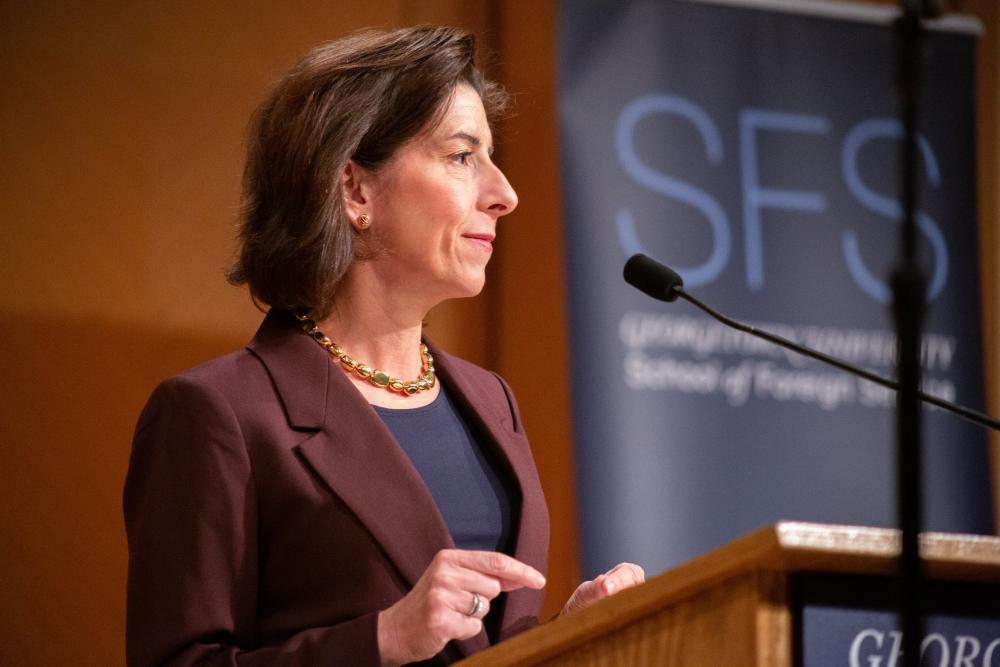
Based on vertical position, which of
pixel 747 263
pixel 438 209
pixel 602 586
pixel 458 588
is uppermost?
pixel 438 209

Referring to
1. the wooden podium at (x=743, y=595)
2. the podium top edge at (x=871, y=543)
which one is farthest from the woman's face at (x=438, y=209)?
the podium top edge at (x=871, y=543)

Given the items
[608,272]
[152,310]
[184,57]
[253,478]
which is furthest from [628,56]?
[253,478]

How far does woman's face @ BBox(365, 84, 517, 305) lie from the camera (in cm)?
203

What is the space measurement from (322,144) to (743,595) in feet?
3.71

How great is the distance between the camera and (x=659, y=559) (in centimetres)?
321

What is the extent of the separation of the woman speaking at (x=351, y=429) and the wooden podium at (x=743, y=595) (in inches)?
8.5

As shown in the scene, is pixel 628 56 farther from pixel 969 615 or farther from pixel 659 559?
pixel 969 615

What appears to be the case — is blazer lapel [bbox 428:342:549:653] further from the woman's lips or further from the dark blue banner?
the dark blue banner

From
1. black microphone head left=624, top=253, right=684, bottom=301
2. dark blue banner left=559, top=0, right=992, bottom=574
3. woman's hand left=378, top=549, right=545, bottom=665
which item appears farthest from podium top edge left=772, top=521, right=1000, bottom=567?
dark blue banner left=559, top=0, right=992, bottom=574

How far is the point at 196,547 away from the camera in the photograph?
168cm

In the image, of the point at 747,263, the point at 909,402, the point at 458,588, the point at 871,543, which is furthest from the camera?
the point at 747,263

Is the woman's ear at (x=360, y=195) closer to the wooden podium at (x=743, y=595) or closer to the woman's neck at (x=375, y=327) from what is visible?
the woman's neck at (x=375, y=327)

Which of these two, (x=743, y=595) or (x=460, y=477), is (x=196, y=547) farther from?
(x=743, y=595)

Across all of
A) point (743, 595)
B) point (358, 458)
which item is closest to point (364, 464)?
point (358, 458)
